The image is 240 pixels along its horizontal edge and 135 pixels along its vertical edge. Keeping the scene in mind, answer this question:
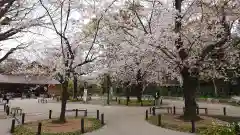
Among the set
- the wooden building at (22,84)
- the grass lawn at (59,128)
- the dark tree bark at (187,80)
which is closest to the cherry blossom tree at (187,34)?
the dark tree bark at (187,80)

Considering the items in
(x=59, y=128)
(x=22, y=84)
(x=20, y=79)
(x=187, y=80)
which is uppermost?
(x=20, y=79)

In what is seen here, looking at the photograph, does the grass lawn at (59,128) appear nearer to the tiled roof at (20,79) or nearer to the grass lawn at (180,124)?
the grass lawn at (180,124)

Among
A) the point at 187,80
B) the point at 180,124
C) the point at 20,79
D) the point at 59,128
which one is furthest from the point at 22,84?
the point at 180,124

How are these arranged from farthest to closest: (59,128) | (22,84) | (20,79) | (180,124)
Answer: (22,84) → (20,79) → (180,124) → (59,128)

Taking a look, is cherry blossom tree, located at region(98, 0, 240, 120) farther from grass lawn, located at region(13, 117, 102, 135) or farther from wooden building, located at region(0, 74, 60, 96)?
wooden building, located at region(0, 74, 60, 96)

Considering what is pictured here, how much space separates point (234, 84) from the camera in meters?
43.6

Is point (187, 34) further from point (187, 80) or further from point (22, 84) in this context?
point (22, 84)

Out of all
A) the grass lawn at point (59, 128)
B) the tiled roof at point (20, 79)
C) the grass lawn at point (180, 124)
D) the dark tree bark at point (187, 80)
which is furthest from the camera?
the tiled roof at point (20, 79)

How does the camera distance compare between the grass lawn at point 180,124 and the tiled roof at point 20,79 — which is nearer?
the grass lawn at point 180,124

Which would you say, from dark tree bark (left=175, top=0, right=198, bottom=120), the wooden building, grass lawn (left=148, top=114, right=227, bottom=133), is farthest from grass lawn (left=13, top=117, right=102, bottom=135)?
the wooden building

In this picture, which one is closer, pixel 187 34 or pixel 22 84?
pixel 187 34

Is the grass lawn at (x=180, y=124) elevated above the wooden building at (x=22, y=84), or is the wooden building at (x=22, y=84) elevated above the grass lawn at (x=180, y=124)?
the wooden building at (x=22, y=84)

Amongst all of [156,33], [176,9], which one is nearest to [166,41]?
[156,33]

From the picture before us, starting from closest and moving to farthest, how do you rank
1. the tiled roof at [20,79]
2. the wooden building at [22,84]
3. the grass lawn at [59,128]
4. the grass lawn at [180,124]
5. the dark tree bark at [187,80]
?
the grass lawn at [59,128], the grass lawn at [180,124], the dark tree bark at [187,80], the tiled roof at [20,79], the wooden building at [22,84]
